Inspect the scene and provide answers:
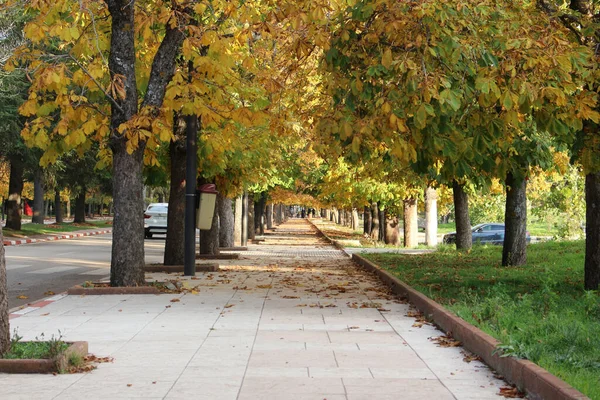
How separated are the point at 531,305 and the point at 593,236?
2.77 meters

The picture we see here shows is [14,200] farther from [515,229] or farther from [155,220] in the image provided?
[515,229]

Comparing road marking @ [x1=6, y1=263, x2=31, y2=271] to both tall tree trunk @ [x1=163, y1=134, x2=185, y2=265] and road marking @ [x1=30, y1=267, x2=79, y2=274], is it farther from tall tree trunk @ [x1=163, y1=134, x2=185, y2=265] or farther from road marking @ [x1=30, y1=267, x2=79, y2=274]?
tall tree trunk @ [x1=163, y1=134, x2=185, y2=265]

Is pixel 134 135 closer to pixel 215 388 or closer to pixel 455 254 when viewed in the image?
pixel 215 388

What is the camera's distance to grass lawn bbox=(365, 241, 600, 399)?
7.14 m

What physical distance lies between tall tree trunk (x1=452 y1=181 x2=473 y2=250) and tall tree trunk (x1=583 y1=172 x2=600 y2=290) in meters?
12.6

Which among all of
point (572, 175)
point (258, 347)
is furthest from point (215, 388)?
point (572, 175)

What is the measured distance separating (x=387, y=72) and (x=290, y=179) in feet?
96.0

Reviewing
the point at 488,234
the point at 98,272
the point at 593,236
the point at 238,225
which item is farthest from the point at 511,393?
the point at 488,234

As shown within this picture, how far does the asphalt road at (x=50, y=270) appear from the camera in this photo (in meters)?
15.5

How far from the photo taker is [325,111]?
514 inches

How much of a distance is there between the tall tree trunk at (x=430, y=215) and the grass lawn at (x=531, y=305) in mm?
11313

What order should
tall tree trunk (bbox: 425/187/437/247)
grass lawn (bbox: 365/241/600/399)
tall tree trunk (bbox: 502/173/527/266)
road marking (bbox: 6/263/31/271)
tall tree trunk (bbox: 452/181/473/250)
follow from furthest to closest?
1. tall tree trunk (bbox: 425/187/437/247)
2. tall tree trunk (bbox: 452/181/473/250)
3. road marking (bbox: 6/263/31/271)
4. tall tree trunk (bbox: 502/173/527/266)
5. grass lawn (bbox: 365/241/600/399)

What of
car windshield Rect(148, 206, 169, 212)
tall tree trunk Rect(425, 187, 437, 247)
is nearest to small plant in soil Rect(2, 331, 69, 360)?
tall tree trunk Rect(425, 187, 437, 247)

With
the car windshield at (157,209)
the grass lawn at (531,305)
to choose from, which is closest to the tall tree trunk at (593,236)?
the grass lawn at (531,305)
